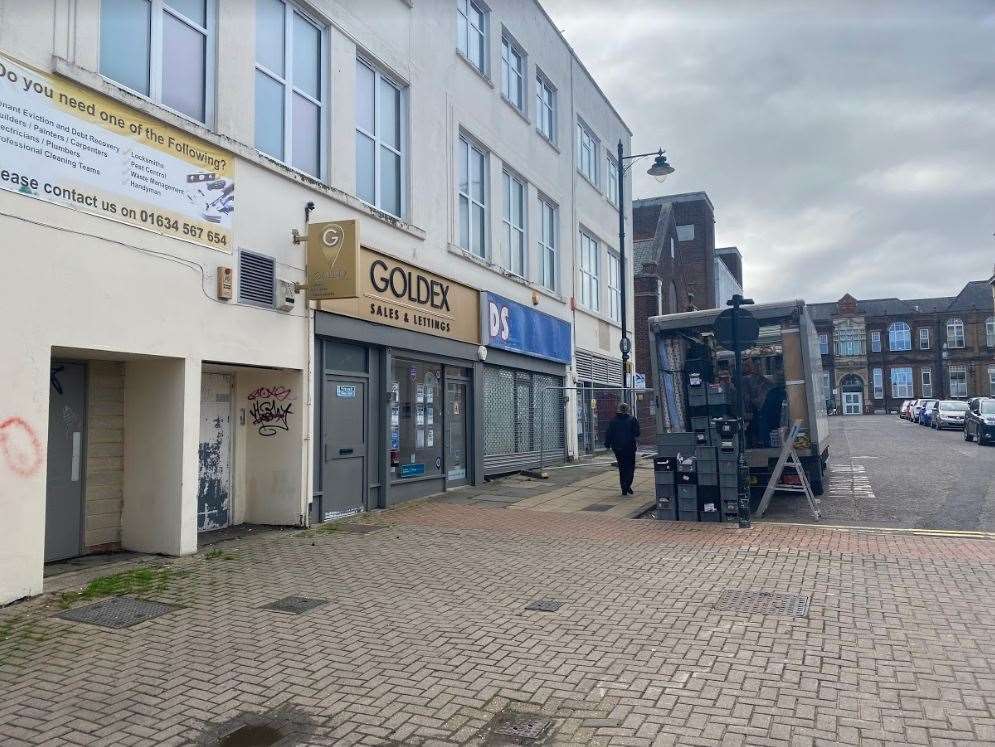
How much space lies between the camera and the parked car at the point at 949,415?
36.0 metres

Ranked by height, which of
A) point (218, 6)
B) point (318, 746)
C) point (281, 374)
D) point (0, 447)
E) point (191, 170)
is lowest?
point (318, 746)

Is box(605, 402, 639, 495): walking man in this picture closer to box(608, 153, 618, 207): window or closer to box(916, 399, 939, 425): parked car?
box(608, 153, 618, 207): window

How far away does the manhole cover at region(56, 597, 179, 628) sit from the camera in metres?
6.00

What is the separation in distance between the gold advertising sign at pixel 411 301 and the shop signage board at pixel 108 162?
7.53 ft

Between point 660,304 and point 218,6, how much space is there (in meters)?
25.6

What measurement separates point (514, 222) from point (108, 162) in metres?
11.9

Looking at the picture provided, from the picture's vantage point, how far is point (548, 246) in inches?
814

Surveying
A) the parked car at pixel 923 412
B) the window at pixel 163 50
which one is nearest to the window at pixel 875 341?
the parked car at pixel 923 412

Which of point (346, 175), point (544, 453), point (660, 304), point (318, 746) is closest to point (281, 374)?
point (346, 175)

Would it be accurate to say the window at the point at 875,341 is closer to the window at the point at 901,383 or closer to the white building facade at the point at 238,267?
the window at the point at 901,383

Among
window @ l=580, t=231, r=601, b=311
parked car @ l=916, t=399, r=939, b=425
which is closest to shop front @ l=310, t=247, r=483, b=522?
window @ l=580, t=231, r=601, b=311

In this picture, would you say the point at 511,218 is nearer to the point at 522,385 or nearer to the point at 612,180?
the point at 522,385

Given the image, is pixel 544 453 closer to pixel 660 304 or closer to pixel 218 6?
pixel 218 6

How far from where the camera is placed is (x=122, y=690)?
460 cm
